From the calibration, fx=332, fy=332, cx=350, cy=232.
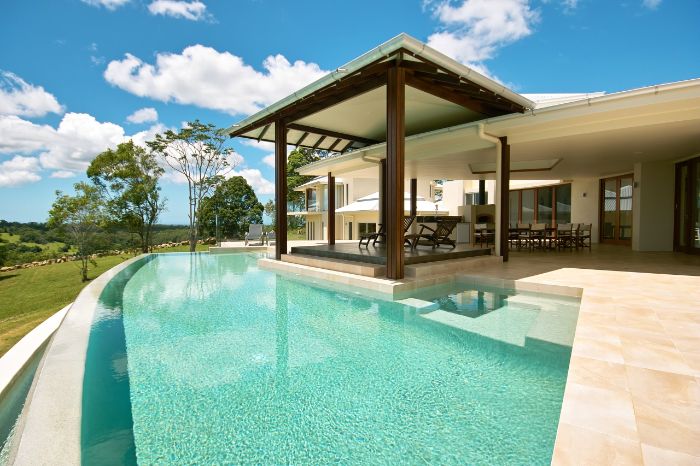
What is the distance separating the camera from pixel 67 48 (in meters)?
19.6

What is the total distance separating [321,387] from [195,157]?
23756 millimetres

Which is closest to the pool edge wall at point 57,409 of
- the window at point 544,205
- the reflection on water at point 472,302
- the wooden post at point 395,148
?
the reflection on water at point 472,302

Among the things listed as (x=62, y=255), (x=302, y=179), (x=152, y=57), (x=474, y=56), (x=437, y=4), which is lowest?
(x=62, y=255)

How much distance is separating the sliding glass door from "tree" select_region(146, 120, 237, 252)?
22.0m

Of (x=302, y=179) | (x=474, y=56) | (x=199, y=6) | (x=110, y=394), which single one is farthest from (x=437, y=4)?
(x=302, y=179)

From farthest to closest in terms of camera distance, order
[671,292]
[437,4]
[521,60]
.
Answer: [521,60], [437,4], [671,292]

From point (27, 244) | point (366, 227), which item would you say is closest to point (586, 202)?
point (366, 227)

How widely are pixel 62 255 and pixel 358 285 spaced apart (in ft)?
90.9

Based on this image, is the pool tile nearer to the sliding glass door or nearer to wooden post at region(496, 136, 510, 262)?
wooden post at region(496, 136, 510, 262)

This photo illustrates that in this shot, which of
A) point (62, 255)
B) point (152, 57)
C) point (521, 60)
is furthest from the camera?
point (62, 255)

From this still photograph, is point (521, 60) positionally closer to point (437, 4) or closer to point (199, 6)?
point (437, 4)

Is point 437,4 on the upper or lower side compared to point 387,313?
upper

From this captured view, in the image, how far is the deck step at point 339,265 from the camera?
22.7ft

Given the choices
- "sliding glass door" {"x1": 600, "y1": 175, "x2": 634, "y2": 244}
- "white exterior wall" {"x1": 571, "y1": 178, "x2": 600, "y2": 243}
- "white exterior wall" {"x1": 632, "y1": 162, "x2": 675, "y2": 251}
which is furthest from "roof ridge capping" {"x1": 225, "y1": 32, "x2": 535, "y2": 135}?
"white exterior wall" {"x1": 571, "y1": 178, "x2": 600, "y2": 243}
